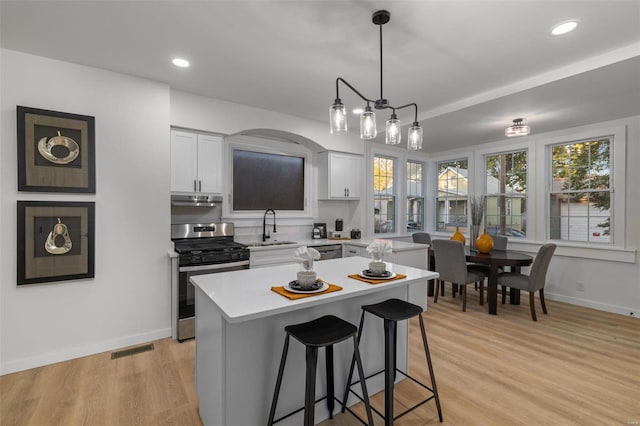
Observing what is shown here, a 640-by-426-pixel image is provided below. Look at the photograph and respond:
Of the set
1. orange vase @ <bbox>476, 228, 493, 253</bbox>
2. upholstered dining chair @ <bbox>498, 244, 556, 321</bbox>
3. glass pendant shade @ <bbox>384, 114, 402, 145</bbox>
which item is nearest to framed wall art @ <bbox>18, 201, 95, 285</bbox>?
glass pendant shade @ <bbox>384, 114, 402, 145</bbox>

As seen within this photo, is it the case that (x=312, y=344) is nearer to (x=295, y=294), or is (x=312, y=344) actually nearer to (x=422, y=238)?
(x=295, y=294)

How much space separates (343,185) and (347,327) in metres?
3.31

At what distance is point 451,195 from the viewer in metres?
5.88

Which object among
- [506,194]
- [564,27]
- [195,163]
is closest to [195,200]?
[195,163]

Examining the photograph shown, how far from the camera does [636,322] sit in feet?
11.7

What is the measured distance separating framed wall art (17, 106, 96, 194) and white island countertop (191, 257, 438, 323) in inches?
66.8

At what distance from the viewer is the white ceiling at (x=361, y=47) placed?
6.49 ft

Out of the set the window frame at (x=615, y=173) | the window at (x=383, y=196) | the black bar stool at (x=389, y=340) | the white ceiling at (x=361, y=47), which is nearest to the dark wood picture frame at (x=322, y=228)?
the window at (x=383, y=196)

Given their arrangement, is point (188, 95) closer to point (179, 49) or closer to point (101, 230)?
point (179, 49)

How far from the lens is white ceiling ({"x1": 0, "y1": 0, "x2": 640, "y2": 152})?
1978mm

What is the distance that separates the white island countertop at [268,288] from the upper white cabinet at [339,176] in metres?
2.23

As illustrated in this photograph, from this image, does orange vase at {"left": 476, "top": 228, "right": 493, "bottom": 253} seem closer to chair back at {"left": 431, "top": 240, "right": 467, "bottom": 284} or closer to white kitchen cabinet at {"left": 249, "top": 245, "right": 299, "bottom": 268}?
chair back at {"left": 431, "top": 240, "right": 467, "bottom": 284}

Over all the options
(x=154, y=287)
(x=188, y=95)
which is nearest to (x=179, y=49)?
(x=188, y=95)

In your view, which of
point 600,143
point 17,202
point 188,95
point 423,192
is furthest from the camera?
point 423,192
